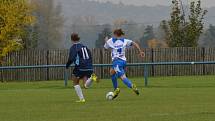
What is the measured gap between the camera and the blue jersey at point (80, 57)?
1814 centimetres

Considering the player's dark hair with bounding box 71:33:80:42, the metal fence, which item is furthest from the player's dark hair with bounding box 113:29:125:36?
the metal fence

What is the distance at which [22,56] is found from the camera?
46.9m

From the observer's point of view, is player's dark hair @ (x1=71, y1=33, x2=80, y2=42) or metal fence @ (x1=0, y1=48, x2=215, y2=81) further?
metal fence @ (x1=0, y1=48, x2=215, y2=81)

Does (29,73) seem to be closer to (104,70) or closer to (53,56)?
(53,56)

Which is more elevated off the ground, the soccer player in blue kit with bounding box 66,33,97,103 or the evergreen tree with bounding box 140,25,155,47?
the soccer player in blue kit with bounding box 66,33,97,103

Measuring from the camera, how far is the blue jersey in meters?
18.1

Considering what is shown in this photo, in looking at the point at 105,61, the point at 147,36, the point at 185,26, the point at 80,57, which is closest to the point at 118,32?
the point at 80,57

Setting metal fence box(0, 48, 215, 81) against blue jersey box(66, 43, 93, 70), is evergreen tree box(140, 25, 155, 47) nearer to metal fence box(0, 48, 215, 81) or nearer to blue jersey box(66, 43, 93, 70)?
metal fence box(0, 48, 215, 81)

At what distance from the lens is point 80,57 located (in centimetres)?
1836

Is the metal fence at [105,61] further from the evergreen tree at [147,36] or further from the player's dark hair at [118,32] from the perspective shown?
the evergreen tree at [147,36]

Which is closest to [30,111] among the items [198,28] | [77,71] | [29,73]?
[77,71]

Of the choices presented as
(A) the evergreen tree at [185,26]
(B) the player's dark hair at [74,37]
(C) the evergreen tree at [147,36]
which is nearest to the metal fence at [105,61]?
(A) the evergreen tree at [185,26]

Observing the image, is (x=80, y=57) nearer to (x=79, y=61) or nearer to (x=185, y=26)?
(x=79, y=61)

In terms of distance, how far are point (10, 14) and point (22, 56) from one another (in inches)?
204
